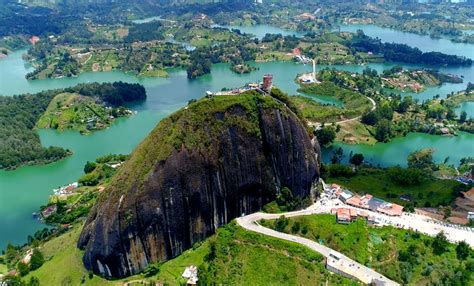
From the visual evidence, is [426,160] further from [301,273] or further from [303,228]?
[301,273]

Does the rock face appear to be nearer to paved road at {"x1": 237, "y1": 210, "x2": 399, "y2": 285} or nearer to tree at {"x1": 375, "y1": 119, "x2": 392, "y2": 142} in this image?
paved road at {"x1": 237, "y1": 210, "x2": 399, "y2": 285}

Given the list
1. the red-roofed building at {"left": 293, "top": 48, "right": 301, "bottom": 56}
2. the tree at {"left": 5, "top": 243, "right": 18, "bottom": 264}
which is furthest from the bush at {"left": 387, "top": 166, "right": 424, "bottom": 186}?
the red-roofed building at {"left": 293, "top": 48, "right": 301, "bottom": 56}

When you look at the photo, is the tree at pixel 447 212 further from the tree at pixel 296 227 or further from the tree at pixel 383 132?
the tree at pixel 383 132

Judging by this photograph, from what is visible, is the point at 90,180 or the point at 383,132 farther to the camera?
the point at 383,132

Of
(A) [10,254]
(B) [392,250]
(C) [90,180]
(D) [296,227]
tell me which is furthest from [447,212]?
(A) [10,254]

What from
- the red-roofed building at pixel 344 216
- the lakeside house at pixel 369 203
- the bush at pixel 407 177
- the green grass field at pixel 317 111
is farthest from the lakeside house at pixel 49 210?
the green grass field at pixel 317 111

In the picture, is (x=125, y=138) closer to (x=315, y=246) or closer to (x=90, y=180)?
(x=90, y=180)
